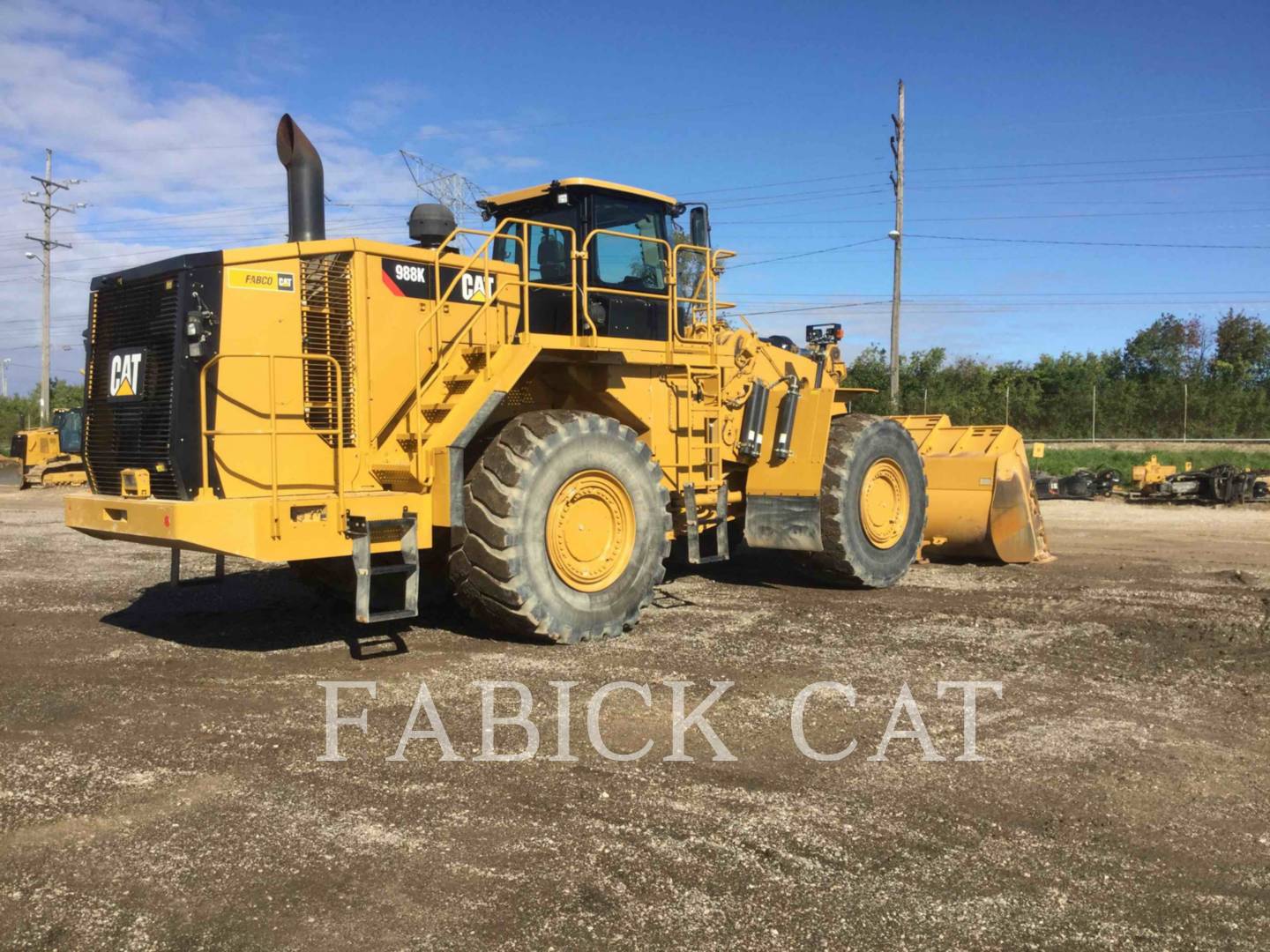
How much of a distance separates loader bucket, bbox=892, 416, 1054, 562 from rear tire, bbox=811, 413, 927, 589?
0.61 meters

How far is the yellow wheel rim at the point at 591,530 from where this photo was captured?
7.02 meters

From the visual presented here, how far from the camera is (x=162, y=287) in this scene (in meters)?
6.53

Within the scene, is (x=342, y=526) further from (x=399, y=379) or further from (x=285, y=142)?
(x=285, y=142)

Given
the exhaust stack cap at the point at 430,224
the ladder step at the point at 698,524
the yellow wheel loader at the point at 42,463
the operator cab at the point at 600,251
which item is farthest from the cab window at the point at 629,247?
the yellow wheel loader at the point at 42,463

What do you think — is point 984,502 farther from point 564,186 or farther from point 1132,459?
point 1132,459

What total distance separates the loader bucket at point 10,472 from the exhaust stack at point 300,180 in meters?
23.8

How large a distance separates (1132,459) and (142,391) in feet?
85.5

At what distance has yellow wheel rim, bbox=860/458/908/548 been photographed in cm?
965

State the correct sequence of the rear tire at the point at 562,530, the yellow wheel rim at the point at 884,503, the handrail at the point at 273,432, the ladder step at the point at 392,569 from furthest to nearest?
the yellow wheel rim at the point at 884,503, the rear tire at the point at 562,530, the ladder step at the point at 392,569, the handrail at the point at 273,432

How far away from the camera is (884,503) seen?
995 centimetres

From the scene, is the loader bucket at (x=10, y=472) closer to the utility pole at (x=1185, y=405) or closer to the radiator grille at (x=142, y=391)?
the radiator grille at (x=142, y=391)

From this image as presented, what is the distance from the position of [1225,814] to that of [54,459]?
2875cm

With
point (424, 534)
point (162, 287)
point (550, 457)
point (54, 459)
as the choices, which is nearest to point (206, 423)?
point (162, 287)

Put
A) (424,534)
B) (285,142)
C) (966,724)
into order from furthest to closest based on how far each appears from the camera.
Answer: (285,142)
(424,534)
(966,724)
